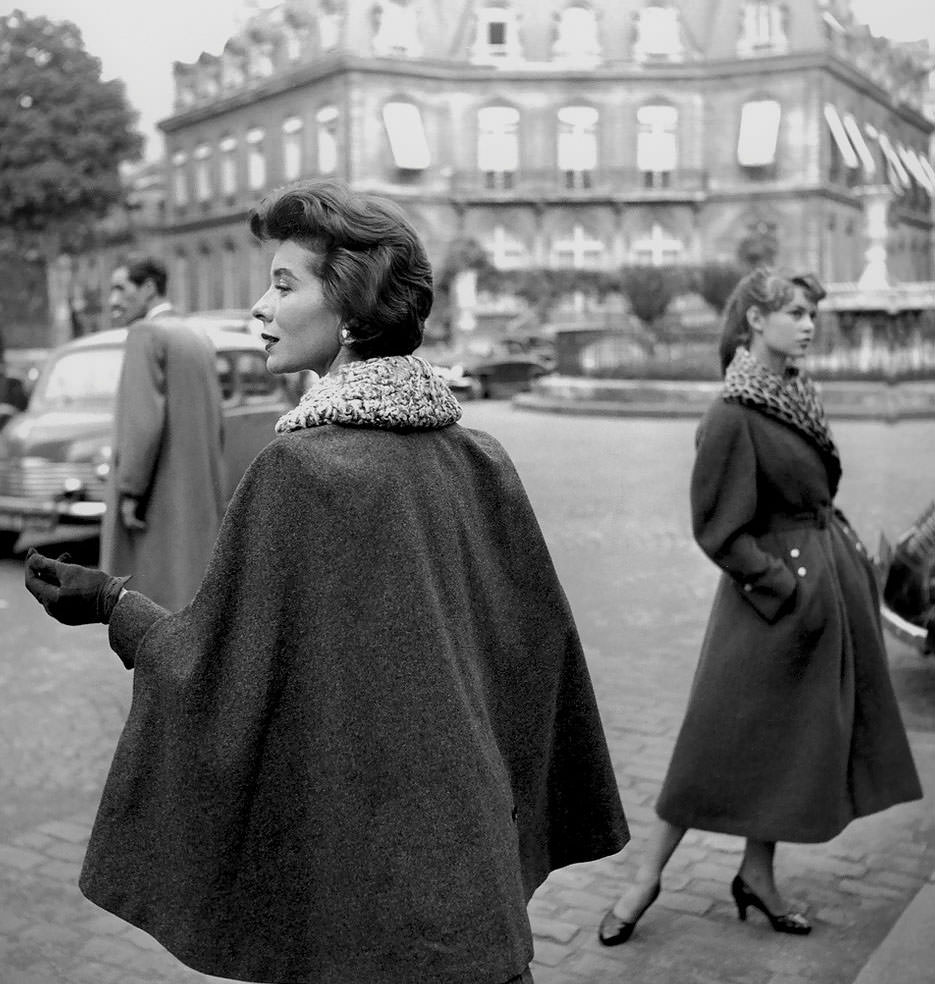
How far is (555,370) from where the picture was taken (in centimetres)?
3266

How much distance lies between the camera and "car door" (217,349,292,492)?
10.4 m

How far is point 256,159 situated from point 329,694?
174 feet

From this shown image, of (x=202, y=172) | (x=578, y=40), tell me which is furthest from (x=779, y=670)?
(x=202, y=172)

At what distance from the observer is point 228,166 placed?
55.1 metres

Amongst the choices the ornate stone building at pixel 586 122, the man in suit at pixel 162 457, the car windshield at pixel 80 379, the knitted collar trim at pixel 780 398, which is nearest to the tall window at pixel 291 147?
the ornate stone building at pixel 586 122

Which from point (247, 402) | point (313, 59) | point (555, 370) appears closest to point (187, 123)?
point (313, 59)

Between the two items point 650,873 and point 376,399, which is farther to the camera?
point 650,873

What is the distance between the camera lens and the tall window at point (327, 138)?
4956 centimetres

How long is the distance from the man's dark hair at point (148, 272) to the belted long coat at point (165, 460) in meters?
0.17

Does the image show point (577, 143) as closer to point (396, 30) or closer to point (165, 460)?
point (396, 30)

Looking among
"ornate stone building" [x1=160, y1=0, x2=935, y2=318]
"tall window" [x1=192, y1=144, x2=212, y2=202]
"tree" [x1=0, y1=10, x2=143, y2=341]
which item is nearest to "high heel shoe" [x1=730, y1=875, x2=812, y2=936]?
"tree" [x1=0, y1=10, x2=143, y2=341]

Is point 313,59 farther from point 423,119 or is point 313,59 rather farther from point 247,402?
point 247,402

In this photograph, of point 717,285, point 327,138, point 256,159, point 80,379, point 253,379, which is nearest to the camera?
point 253,379

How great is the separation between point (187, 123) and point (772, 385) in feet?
182
